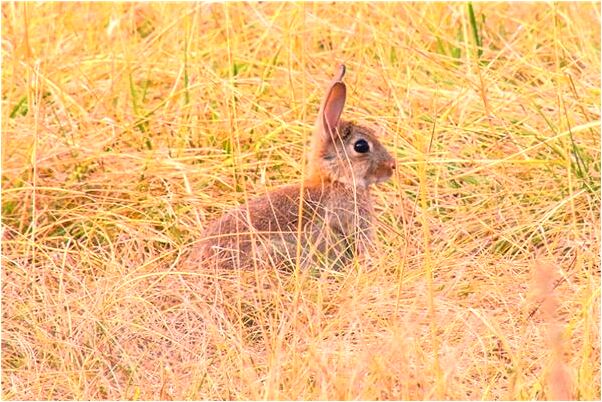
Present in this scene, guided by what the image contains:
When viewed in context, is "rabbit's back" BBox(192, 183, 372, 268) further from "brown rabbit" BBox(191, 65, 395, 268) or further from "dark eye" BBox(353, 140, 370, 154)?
"dark eye" BBox(353, 140, 370, 154)

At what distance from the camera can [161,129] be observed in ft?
19.4

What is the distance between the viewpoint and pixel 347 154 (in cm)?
540

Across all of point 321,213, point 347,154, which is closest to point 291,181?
point 347,154

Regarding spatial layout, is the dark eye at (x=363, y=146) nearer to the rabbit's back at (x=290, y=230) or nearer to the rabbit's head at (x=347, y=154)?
the rabbit's head at (x=347, y=154)

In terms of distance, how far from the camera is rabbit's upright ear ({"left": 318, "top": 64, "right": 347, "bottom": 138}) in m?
5.20

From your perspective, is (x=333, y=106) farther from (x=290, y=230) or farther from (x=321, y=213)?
(x=290, y=230)

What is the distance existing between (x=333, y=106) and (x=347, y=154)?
0.68 feet

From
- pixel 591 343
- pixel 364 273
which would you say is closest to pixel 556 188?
pixel 364 273

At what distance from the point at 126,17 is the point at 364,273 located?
2617 millimetres

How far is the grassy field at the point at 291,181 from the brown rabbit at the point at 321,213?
0.11 meters

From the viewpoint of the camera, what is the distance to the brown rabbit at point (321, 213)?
4.87 metres

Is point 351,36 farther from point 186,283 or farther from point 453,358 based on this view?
point 453,358

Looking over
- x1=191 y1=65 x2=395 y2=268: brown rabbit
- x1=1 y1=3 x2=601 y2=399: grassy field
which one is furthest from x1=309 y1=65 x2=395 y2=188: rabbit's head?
x1=1 y1=3 x2=601 y2=399: grassy field

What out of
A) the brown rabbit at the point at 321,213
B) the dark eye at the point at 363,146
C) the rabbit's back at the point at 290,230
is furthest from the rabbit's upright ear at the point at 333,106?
the rabbit's back at the point at 290,230
